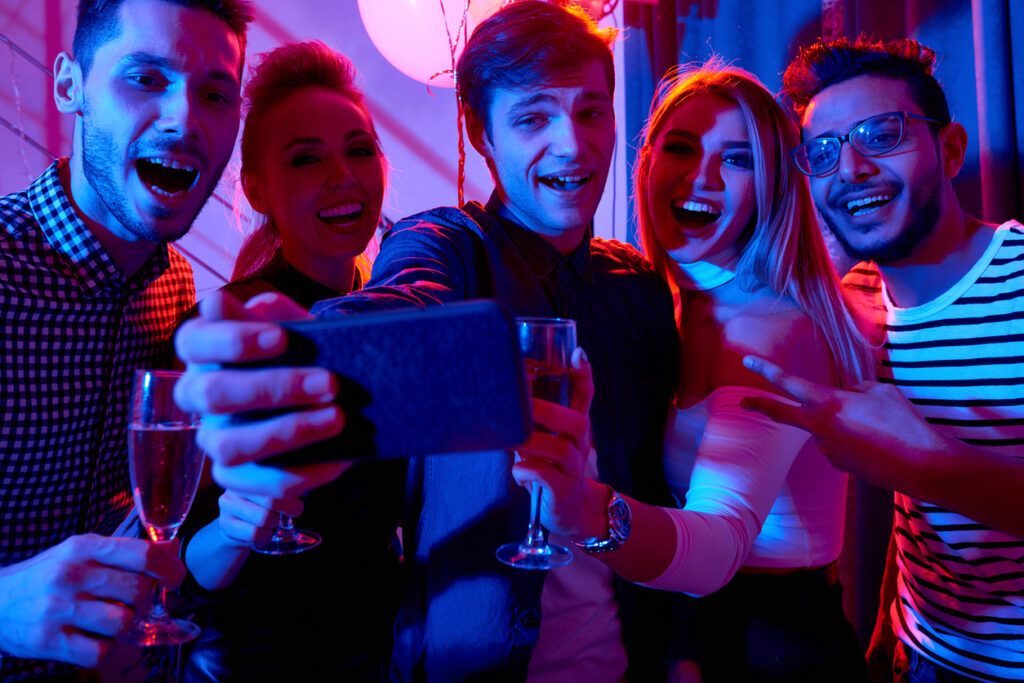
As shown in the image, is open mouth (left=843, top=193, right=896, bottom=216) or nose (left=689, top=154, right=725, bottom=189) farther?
open mouth (left=843, top=193, right=896, bottom=216)

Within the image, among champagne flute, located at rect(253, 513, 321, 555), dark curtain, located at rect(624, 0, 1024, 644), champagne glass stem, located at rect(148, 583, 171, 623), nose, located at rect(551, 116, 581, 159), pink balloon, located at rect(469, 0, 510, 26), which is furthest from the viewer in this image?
pink balloon, located at rect(469, 0, 510, 26)

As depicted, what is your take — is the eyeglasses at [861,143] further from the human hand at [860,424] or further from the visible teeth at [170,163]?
the visible teeth at [170,163]

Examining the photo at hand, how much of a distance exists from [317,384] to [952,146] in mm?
1956

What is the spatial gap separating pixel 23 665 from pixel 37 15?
4.49 m

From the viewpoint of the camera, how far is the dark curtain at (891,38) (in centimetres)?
186

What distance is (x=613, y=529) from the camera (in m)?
0.99

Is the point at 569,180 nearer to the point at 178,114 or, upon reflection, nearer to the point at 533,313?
the point at 533,313

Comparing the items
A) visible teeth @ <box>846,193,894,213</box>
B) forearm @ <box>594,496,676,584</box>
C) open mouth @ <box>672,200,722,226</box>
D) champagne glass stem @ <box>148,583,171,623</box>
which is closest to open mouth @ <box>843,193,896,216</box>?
visible teeth @ <box>846,193,894,213</box>

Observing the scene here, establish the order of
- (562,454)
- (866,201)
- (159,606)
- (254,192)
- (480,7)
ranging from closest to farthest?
(562,454)
(159,606)
(866,201)
(254,192)
(480,7)

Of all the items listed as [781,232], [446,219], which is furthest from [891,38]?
[446,219]

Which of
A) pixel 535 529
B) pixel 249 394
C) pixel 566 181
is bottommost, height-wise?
pixel 535 529

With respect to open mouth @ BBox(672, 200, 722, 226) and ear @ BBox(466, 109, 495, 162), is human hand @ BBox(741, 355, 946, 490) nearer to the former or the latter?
open mouth @ BBox(672, 200, 722, 226)

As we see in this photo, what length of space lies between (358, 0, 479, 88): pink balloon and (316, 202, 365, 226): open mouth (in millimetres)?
1157

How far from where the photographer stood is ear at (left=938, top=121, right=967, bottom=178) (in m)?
1.77
